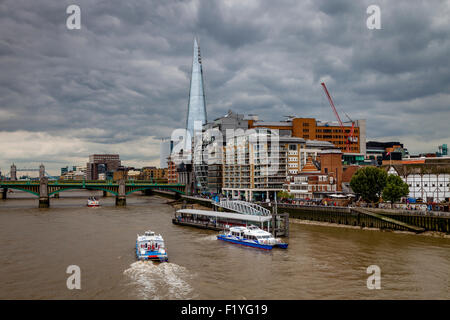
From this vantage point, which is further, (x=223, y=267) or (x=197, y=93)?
(x=197, y=93)

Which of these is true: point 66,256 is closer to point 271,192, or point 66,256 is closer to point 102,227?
point 102,227

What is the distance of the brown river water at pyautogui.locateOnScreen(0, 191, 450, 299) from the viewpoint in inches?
→ 1139

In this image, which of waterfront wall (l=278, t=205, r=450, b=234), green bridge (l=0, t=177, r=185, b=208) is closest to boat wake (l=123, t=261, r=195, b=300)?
waterfront wall (l=278, t=205, r=450, b=234)

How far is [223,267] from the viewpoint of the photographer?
120 feet

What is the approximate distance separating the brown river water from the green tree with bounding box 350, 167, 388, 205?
59.7 ft

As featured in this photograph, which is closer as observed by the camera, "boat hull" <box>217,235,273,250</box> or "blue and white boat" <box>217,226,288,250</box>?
"boat hull" <box>217,235,273,250</box>

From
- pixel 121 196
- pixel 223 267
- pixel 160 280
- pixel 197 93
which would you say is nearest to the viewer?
pixel 160 280

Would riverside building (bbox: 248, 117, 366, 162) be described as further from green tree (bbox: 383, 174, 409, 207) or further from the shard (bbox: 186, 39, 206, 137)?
green tree (bbox: 383, 174, 409, 207)

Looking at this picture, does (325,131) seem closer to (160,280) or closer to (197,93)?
(197,93)

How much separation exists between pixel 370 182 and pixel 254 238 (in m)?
37.2

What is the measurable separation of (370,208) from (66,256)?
47968 mm

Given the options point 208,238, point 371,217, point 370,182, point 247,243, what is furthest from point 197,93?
point 247,243

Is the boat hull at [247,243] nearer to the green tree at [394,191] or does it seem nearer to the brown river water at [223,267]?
the brown river water at [223,267]
